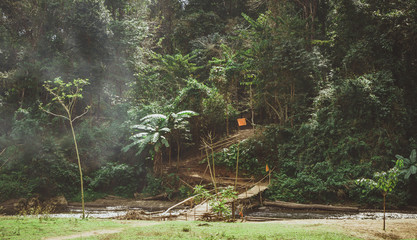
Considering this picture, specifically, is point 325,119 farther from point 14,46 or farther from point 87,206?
point 14,46

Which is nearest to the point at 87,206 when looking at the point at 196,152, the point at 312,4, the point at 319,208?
the point at 196,152

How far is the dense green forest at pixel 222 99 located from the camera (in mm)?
12797

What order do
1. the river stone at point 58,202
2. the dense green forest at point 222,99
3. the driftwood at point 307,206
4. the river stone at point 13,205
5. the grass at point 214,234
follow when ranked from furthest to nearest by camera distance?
the river stone at point 58,202 → the river stone at point 13,205 → the dense green forest at point 222,99 → the driftwood at point 307,206 → the grass at point 214,234

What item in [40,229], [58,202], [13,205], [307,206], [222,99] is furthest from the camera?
[222,99]

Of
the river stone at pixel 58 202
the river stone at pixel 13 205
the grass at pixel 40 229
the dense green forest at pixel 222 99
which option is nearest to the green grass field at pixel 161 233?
the grass at pixel 40 229

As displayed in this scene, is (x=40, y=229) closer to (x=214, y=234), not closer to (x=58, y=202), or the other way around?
(x=214, y=234)

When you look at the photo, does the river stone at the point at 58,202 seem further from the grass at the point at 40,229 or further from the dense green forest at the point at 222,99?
the grass at the point at 40,229

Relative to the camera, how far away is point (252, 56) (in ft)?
58.0

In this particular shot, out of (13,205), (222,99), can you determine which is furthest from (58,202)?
(222,99)

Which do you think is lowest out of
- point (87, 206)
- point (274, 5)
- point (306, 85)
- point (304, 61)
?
point (87, 206)

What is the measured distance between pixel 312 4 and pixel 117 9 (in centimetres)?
1665

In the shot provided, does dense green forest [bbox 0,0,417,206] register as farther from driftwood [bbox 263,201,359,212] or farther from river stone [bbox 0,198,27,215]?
driftwood [bbox 263,201,359,212]

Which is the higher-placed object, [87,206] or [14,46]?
[14,46]

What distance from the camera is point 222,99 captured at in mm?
17812
